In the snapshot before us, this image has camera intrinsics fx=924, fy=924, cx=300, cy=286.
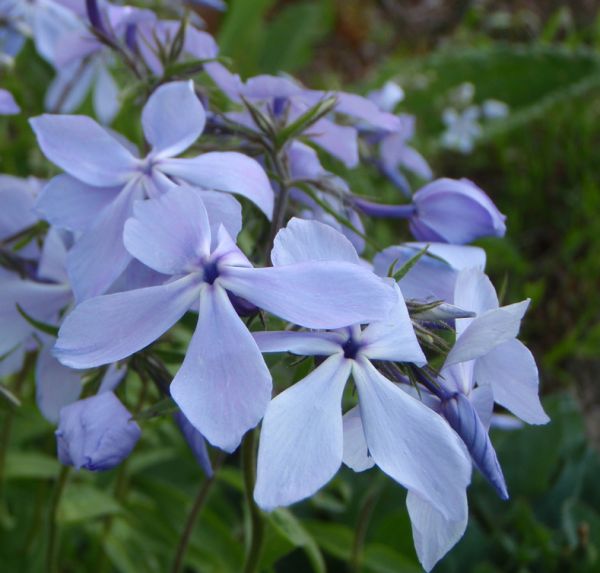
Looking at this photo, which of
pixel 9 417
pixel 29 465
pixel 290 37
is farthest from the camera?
pixel 290 37

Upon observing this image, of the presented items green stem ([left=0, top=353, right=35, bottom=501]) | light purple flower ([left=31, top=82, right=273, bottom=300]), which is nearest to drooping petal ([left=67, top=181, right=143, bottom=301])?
light purple flower ([left=31, top=82, right=273, bottom=300])

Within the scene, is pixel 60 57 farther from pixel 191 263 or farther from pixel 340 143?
pixel 191 263

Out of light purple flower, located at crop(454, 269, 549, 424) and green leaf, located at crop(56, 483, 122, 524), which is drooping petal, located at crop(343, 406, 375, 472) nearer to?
light purple flower, located at crop(454, 269, 549, 424)

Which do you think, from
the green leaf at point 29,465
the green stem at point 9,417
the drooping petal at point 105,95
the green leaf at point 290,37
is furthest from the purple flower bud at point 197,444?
the green leaf at point 290,37

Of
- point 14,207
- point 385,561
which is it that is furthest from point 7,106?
point 385,561

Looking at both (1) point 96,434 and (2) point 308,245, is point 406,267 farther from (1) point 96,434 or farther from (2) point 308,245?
(1) point 96,434

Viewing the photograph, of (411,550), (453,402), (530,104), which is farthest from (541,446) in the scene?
(530,104)
